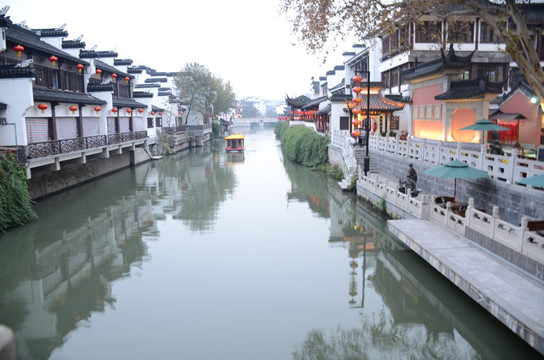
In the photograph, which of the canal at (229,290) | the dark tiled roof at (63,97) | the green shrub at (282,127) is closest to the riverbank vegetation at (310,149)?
the canal at (229,290)

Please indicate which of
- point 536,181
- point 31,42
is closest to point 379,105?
point 536,181

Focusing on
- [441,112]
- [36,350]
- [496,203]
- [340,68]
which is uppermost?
[340,68]

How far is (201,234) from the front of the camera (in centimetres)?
1485

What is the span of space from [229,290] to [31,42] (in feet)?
55.8

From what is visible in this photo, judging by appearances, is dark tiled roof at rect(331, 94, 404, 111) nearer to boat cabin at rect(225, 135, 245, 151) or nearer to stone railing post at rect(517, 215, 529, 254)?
stone railing post at rect(517, 215, 529, 254)

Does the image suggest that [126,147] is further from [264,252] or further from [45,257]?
[264,252]

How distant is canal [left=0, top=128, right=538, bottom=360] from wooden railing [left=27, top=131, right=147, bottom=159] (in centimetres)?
239

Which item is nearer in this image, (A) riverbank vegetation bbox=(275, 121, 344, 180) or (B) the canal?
(B) the canal

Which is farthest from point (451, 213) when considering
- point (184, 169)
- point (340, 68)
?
point (340, 68)

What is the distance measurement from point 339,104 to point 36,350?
90.6ft

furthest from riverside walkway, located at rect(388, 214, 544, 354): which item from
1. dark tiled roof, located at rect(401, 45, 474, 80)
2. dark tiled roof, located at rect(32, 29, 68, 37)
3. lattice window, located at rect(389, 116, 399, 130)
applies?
dark tiled roof, located at rect(32, 29, 68, 37)

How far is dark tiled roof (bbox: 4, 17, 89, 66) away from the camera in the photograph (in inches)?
727

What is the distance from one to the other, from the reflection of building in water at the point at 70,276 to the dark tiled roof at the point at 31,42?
8.15 meters

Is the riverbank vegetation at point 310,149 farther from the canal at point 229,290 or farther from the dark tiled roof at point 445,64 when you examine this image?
the canal at point 229,290
